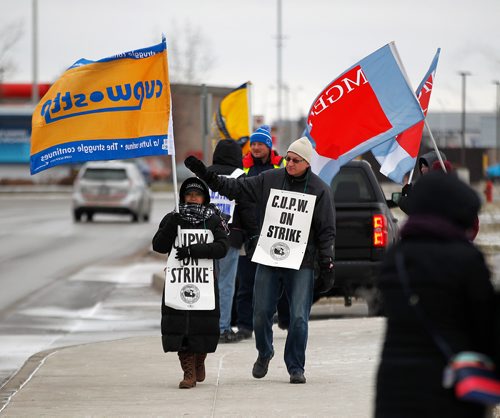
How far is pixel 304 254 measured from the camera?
9516mm

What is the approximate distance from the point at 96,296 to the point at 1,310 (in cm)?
222

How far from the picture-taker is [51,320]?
1507 centimetres

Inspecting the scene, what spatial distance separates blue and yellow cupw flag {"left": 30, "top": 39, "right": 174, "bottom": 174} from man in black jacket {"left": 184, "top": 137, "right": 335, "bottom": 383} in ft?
3.52

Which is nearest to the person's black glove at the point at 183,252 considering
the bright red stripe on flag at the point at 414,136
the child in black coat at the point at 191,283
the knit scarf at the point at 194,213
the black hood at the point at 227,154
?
the child in black coat at the point at 191,283

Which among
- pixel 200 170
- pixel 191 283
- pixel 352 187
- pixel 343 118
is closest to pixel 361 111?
pixel 343 118

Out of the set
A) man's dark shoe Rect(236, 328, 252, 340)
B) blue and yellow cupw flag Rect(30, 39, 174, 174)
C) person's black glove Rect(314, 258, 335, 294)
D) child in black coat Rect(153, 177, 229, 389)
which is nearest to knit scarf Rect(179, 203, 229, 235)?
child in black coat Rect(153, 177, 229, 389)

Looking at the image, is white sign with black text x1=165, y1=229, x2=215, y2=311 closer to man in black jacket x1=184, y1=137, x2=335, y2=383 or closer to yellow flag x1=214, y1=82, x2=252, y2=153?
man in black jacket x1=184, y1=137, x2=335, y2=383

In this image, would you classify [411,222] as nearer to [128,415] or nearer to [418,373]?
[418,373]

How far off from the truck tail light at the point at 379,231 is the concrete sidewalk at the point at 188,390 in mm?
1416

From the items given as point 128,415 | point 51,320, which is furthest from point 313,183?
point 51,320

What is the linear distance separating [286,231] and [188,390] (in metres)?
1.31

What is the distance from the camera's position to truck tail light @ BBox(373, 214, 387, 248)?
13.7 meters

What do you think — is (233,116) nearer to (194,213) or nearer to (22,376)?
(22,376)

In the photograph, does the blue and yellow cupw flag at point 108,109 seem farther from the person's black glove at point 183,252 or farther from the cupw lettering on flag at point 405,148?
the cupw lettering on flag at point 405,148
